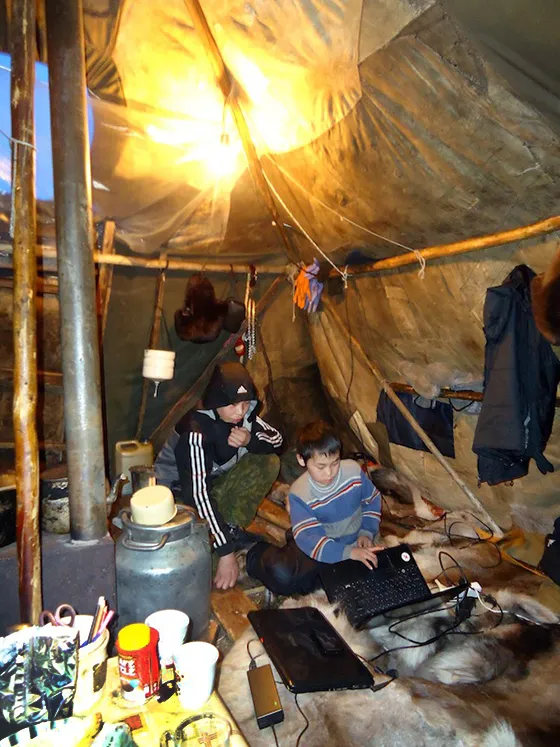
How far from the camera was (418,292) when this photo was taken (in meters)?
2.96

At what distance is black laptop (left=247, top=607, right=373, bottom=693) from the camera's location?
5.48 feet

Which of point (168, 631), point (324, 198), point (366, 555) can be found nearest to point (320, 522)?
point (366, 555)

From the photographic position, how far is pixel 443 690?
175 cm

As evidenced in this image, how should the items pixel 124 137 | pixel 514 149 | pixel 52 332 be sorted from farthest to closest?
pixel 52 332 < pixel 124 137 < pixel 514 149

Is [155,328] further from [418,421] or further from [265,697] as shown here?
[265,697]

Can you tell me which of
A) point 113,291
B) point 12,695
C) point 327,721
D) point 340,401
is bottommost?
point 327,721

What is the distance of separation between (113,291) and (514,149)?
3106 millimetres

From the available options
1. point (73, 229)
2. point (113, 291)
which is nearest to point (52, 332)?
point (113, 291)

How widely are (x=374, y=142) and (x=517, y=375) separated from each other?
1.36 m

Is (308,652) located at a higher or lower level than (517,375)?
lower

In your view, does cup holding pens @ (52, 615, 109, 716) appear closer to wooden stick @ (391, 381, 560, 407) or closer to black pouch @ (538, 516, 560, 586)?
black pouch @ (538, 516, 560, 586)

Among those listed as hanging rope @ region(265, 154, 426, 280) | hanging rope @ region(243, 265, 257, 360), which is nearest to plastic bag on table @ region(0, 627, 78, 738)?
hanging rope @ region(265, 154, 426, 280)

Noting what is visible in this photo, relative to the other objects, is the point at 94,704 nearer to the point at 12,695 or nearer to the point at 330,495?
the point at 12,695

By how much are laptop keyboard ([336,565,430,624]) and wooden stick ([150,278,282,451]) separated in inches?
107
